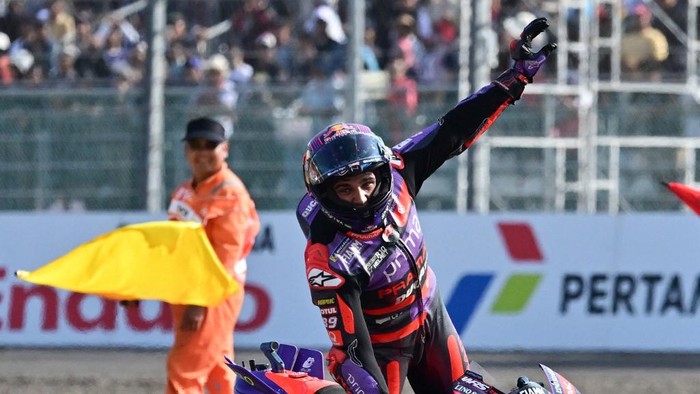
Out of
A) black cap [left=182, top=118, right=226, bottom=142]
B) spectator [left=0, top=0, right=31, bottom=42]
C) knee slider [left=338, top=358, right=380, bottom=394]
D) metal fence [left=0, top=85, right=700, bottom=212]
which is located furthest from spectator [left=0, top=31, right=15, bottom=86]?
knee slider [left=338, top=358, right=380, bottom=394]

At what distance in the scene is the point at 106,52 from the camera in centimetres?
1398

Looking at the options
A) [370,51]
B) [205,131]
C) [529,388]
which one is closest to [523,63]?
[529,388]

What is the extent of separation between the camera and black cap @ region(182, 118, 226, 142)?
28.1ft

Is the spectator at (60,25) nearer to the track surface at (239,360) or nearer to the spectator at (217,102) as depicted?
the spectator at (217,102)

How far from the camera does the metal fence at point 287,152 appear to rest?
508 inches

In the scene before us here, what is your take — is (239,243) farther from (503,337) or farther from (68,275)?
(503,337)

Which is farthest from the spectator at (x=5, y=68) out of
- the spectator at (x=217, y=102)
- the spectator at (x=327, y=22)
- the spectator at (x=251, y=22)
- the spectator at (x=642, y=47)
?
the spectator at (x=642, y=47)

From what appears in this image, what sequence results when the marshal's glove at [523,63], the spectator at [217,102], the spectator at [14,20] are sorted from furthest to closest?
1. the spectator at [14,20]
2. the spectator at [217,102]
3. the marshal's glove at [523,63]

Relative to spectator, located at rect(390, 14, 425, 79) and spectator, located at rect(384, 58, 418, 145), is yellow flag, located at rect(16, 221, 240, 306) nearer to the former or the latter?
spectator, located at rect(384, 58, 418, 145)

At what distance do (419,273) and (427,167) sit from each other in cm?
49

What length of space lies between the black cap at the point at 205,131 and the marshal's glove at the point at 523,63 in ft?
9.43

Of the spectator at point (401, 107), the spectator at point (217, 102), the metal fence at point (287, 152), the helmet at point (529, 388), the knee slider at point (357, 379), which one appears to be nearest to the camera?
the helmet at point (529, 388)

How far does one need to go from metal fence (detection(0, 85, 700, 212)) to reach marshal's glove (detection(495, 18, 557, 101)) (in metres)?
6.72

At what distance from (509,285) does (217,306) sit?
4.45 m
